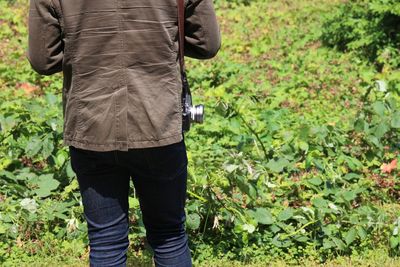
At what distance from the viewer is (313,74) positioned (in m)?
7.51

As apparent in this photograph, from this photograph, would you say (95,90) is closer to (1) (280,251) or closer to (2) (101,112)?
(2) (101,112)

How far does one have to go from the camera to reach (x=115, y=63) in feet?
7.56

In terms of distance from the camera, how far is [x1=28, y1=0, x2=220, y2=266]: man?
229 centimetres

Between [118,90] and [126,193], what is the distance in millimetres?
505


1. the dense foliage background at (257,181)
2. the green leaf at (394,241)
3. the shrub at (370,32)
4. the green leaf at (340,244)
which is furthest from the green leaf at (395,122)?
the shrub at (370,32)

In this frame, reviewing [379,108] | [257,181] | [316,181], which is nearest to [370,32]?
[379,108]

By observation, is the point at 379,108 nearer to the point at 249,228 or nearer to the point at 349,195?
the point at 349,195

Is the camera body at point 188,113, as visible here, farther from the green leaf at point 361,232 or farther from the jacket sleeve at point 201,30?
the green leaf at point 361,232

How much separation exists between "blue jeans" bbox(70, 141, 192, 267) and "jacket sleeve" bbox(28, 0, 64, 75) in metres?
0.35

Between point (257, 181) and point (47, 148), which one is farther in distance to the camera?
point (47, 148)

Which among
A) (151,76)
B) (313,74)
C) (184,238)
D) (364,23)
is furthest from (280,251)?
(364,23)

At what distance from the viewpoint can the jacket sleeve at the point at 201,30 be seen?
242cm

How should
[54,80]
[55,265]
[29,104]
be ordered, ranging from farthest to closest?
1. [54,80]
2. [29,104]
3. [55,265]

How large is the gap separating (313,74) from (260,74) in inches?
25.3
